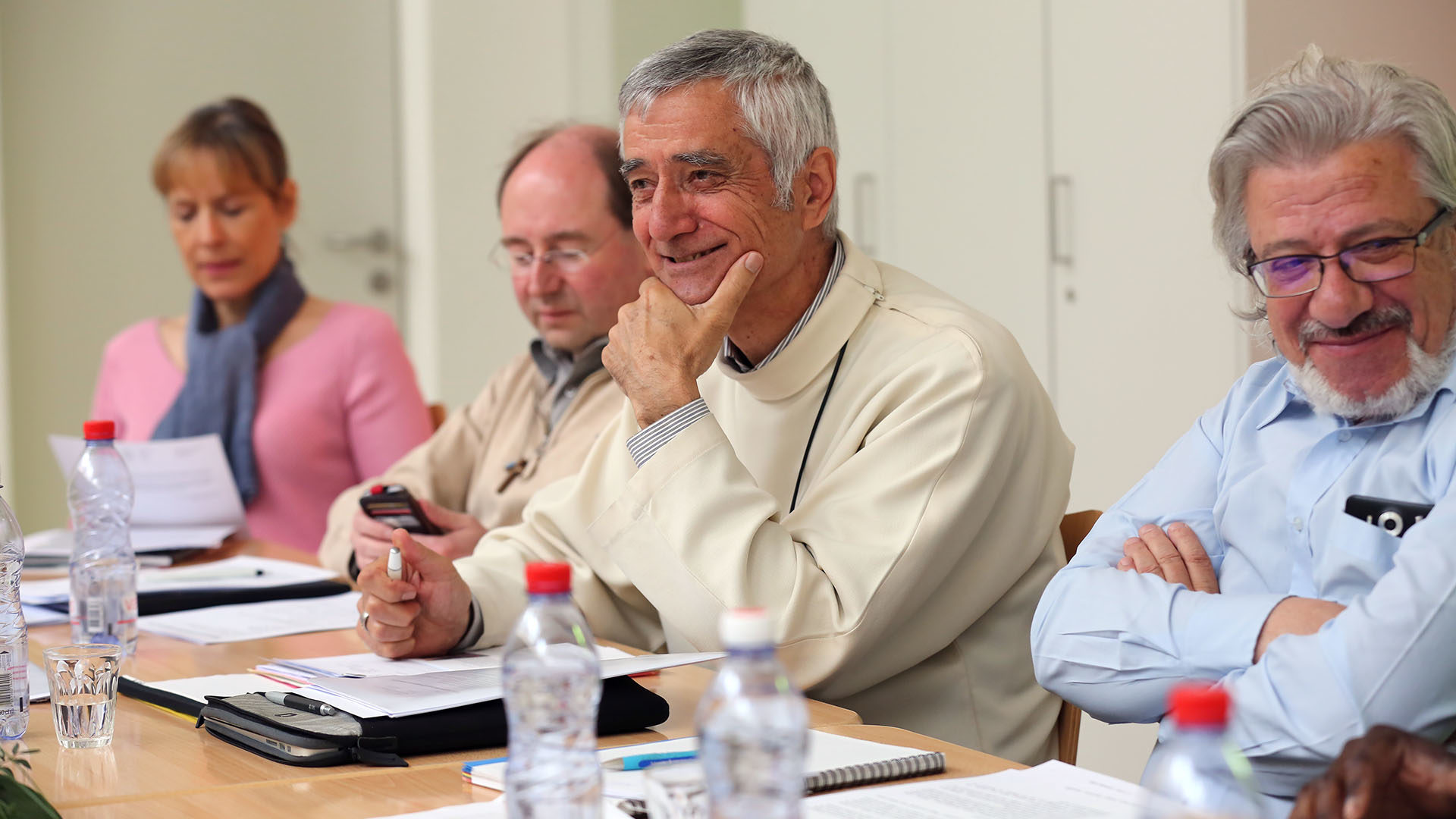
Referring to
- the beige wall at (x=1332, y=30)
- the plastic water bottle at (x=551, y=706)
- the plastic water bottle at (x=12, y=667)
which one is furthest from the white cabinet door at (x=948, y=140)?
the plastic water bottle at (x=551, y=706)

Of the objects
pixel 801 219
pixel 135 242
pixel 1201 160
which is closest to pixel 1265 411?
pixel 801 219

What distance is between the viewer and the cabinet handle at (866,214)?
388 cm

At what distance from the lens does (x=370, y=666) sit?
150 centimetres

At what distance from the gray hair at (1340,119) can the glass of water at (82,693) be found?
119cm

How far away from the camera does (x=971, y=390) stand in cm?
156

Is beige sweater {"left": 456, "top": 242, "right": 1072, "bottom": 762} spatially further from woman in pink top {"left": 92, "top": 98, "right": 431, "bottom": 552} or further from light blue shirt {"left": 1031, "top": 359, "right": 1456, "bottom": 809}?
woman in pink top {"left": 92, "top": 98, "right": 431, "bottom": 552}

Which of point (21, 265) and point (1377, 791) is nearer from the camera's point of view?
point (1377, 791)

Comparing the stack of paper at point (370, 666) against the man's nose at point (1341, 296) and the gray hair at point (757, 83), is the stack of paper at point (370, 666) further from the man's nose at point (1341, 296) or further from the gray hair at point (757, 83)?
the man's nose at point (1341, 296)

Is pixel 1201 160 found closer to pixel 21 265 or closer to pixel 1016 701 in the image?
pixel 1016 701

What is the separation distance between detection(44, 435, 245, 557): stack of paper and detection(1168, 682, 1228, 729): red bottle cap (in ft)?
7.74

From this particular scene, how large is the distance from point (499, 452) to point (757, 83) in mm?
1066

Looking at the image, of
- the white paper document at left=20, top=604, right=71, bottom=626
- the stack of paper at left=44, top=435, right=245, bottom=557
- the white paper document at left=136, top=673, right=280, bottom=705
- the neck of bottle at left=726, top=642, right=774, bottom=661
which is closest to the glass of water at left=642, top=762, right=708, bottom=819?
the neck of bottle at left=726, top=642, right=774, bottom=661

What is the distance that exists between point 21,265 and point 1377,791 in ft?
15.1

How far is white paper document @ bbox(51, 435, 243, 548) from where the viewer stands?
8.81 feet
